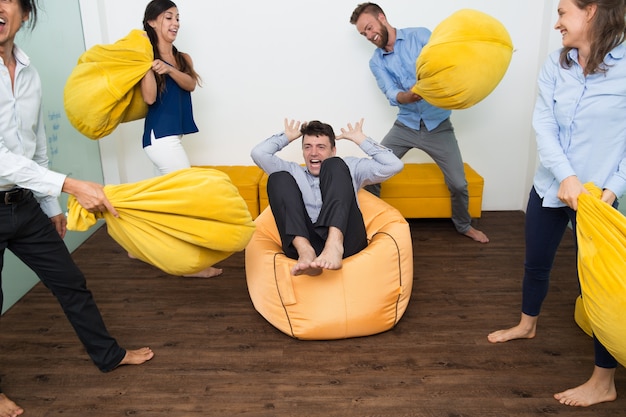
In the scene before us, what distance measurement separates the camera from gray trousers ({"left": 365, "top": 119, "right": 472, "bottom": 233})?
11.4 feet

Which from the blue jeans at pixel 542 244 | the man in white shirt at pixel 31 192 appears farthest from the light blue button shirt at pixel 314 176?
the man in white shirt at pixel 31 192

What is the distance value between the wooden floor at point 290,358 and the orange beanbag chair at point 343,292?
82 mm

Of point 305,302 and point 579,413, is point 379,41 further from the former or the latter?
point 579,413

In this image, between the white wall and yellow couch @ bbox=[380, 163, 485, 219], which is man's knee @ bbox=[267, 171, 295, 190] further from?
the white wall

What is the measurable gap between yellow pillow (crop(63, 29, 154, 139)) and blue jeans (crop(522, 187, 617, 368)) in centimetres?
193

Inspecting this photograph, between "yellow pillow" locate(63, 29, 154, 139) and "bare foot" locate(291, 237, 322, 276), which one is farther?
"yellow pillow" locate(63, 29, 154, 139)

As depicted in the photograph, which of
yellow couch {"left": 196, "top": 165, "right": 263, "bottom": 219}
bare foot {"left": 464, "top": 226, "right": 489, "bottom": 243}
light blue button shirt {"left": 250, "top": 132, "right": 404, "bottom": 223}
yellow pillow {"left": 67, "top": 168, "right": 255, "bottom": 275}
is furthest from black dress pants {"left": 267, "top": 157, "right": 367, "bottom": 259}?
bare foot {"left": 464, "top": 226, "right": 489, "bottom": 243}

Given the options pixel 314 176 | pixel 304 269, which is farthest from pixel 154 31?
pixel 304 269

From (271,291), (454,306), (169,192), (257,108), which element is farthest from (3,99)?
(257,108)

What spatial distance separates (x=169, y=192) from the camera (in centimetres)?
206

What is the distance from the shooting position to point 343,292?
246 cm

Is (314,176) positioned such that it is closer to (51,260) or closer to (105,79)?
(105,79)

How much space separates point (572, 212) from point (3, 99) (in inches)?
76.3

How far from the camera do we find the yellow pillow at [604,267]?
168 centimetres
